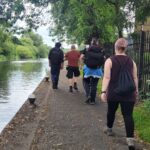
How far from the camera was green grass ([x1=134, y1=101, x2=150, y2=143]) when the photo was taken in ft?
32.8

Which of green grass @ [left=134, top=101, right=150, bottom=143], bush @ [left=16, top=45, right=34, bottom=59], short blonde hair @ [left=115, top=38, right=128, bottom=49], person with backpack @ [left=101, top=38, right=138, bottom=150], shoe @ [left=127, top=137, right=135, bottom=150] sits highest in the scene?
short blonde hair @ [left=115, top=38, right=128, bottom=49]

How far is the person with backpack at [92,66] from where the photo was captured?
1498 cm

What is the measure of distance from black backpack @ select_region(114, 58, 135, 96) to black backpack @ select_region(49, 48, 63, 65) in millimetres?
11312

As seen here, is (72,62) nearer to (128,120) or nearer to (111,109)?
(111,109)

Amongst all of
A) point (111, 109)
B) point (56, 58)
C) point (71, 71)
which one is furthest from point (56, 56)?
point (111, 109)

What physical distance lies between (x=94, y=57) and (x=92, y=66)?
0.92ft

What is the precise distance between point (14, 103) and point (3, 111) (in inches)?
98.6

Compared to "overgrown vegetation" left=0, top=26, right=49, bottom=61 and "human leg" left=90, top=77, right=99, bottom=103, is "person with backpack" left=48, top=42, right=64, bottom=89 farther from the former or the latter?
"overgrown vegetation" left=0, top=26, right=49, bottom=61

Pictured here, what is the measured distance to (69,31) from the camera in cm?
3716

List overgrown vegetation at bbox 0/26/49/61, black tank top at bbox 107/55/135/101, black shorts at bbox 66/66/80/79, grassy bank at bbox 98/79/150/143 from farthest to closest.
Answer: overgrown vegetation at bbox 0/26/49/61, black shorts at bbox 66/66/80/79, grassy bank at bbox 98/79/150/143, black tank top at bbox 107/55/135/101

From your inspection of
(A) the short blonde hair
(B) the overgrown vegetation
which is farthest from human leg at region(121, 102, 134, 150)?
(B) the overgrown vegetation

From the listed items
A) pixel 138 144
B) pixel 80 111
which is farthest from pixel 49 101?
pixel 138 144

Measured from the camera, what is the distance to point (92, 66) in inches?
593

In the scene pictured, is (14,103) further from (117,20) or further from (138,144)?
(138,144)
